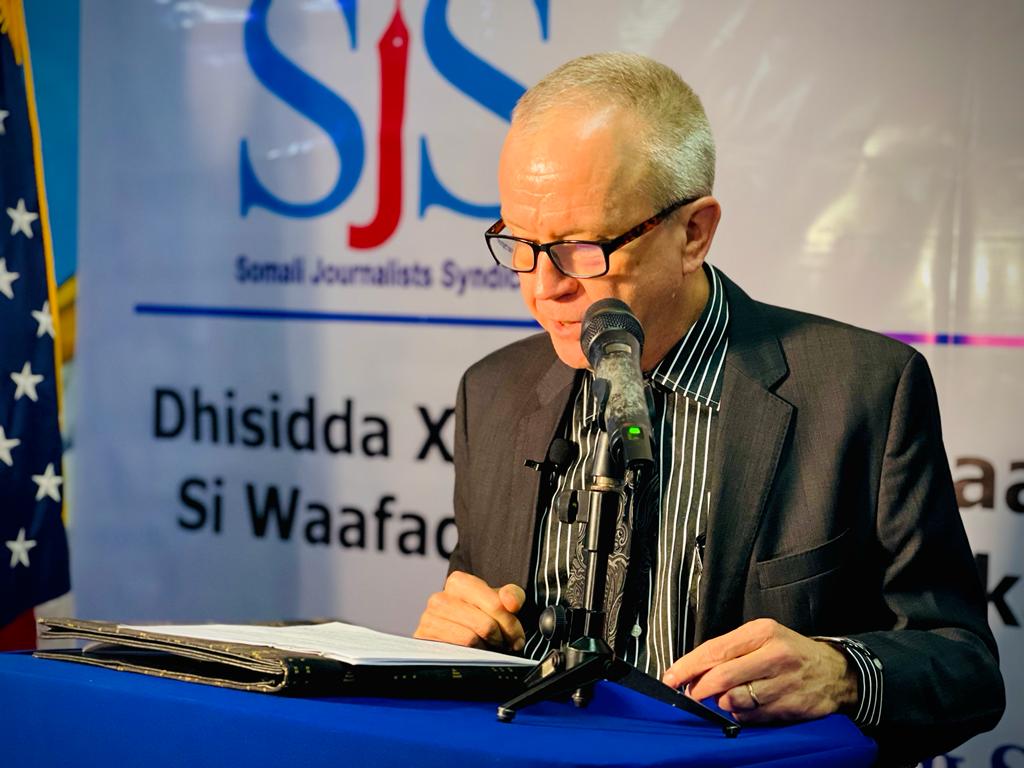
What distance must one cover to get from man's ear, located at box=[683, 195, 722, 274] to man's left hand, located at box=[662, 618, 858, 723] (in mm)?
693

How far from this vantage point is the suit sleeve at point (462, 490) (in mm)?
2180

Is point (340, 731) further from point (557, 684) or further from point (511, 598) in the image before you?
point (511, 598)

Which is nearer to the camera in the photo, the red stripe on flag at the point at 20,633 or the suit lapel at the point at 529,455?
the suit lapel at the point at 529,455

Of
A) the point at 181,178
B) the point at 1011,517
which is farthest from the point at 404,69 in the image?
the point at 1011,517

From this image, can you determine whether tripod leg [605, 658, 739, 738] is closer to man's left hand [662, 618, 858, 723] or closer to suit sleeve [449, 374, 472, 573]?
man's left hand [662, 618, 858, 723]

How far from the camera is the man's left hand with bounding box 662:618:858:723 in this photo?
1.26 meters

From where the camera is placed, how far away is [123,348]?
3646 mm

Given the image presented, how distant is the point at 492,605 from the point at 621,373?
572 millimetres

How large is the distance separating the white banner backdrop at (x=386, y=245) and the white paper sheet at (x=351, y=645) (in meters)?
1.80

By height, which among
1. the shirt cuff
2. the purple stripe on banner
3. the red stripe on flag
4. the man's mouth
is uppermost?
the man's mouth

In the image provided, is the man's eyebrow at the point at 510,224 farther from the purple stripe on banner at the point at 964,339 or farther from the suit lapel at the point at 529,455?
the purple stripe on banner at the point at 964,339

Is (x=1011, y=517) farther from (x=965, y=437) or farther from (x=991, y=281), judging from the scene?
(x=991, y=281)

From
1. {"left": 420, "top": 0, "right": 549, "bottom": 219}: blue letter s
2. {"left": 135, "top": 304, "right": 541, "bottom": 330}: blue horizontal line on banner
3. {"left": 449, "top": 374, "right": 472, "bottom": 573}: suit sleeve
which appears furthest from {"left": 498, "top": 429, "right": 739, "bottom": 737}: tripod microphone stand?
{"left": 420, "top": 0, "right": 549, "bottom": 219}: blue letter s

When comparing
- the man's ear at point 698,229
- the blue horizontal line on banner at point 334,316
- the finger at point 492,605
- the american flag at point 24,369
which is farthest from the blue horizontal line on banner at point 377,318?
the finger at point 492,605
